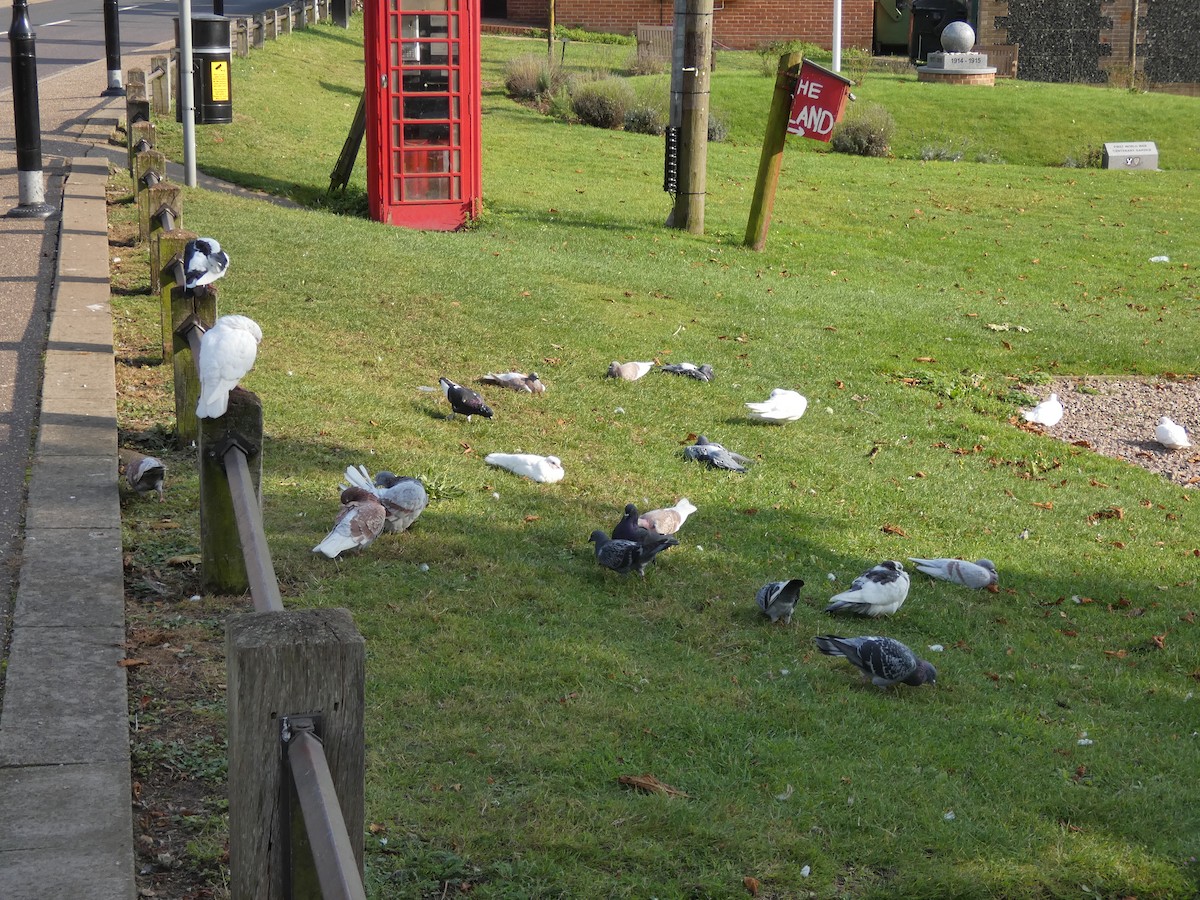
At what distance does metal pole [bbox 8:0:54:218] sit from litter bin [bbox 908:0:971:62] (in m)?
30.3

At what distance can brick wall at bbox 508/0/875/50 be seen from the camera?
38.9 metres

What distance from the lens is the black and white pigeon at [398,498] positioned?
18.6 ft

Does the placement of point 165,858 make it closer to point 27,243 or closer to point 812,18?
point 27,243

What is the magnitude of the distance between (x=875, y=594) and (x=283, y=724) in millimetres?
3607

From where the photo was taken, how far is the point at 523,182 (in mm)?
18172

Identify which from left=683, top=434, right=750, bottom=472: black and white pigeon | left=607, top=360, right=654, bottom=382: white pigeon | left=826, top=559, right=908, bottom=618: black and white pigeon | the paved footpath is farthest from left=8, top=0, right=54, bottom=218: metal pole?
left=826, top=559, right=908, bottom=618: black and white pigeon

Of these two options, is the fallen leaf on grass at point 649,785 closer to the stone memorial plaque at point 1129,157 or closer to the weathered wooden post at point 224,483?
the weathered wooden post at point 224,483

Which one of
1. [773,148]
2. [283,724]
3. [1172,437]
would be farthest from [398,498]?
[773,148]

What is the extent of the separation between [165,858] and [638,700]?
1.72 meters

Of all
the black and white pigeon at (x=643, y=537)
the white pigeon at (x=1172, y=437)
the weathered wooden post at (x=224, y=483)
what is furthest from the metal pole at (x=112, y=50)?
the weathered wooden post at (x=224, y=483)

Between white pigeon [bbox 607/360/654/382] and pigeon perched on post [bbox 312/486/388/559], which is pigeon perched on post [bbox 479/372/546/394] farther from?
pigeon perched on post [bbox 312/486/388/559]

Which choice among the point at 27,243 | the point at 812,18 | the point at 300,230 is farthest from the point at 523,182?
the point at 812,18

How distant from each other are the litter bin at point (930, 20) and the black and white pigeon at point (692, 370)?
3106 cm

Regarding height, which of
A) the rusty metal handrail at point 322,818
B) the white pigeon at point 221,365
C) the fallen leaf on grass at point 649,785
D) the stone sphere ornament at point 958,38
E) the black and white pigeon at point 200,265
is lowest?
the fallen leaf on grass at point 649,785
